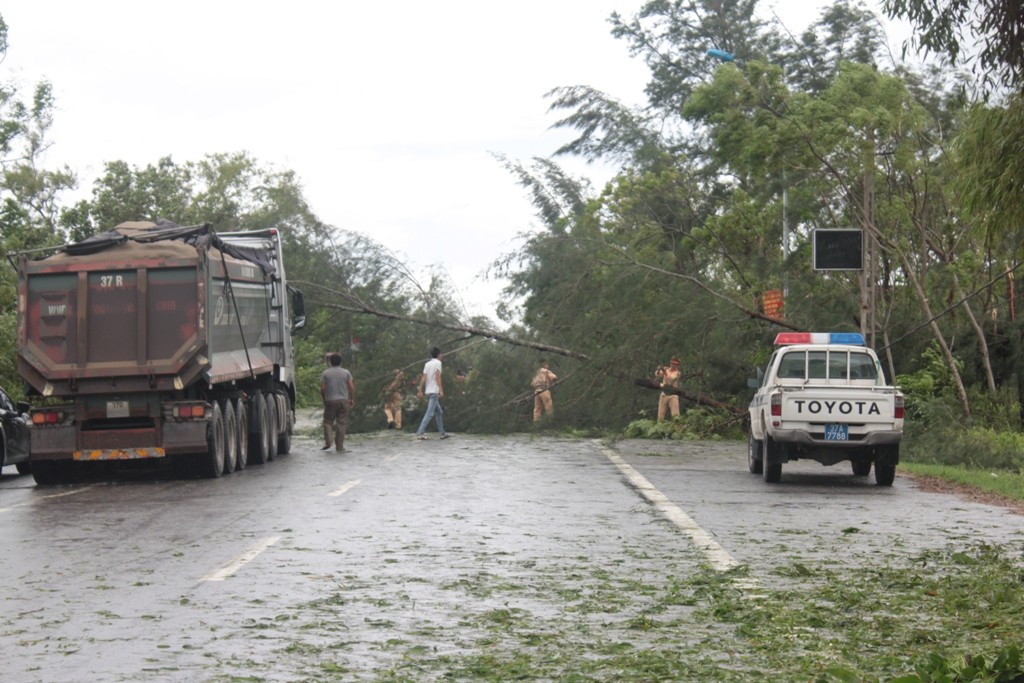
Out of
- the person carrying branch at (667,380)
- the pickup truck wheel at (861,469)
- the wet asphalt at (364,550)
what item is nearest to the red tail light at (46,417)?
the wet asphalt at (364,550)

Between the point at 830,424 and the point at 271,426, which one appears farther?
the point at 271,426

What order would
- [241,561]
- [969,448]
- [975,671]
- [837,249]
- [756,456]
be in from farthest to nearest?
[837,249] → [969,448] → [756,456] → [241,561] → [975,671]

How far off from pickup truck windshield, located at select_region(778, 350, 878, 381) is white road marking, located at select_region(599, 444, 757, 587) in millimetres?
2744

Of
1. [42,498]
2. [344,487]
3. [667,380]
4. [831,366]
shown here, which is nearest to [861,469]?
[831,366]

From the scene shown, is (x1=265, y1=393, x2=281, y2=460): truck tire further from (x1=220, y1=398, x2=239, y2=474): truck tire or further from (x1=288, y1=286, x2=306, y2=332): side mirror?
(x1=288, y1=286, x2=306, y2=332): side mirror

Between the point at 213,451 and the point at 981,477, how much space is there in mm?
10776

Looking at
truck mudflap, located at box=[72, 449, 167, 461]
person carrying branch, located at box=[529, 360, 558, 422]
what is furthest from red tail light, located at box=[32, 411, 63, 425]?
person carrying branch, located at box=[529, 360, 558, 422]

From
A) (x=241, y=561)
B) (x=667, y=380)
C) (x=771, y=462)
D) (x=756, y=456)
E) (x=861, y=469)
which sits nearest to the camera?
(x=241, y=561)

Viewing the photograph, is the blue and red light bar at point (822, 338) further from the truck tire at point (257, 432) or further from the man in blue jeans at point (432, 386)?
the man in blue jeans at point (432, 386)

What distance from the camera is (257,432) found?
2530 cm

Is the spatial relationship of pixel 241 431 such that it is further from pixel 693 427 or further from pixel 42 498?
pixel 693 427

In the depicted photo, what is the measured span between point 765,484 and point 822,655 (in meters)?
12.7

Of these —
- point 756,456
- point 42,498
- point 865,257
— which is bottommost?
point 42,498

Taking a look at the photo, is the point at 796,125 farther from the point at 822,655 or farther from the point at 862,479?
the point at 822,655
